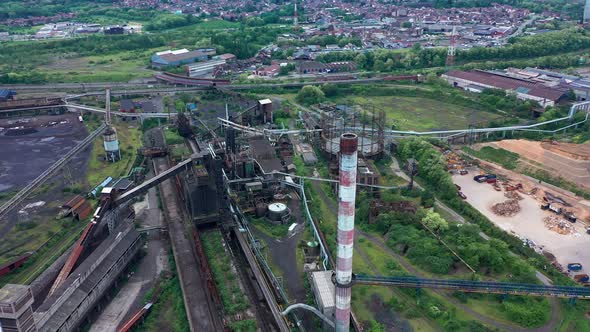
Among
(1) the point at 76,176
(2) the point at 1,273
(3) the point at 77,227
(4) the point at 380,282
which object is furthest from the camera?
(1) the point at 76,176

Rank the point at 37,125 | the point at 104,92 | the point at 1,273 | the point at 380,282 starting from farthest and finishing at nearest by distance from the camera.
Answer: the point at 104,92 → the point at 37,125 → the point at 1,273 → the point at 380,282

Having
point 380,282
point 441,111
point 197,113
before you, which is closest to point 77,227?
point 380,282

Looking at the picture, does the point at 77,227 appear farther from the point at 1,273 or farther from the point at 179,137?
the point at 179,137

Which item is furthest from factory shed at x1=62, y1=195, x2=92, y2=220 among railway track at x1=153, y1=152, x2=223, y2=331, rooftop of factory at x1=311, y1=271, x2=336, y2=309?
rooftop of factory at x1=311, y1=271, x2=336, y2=309

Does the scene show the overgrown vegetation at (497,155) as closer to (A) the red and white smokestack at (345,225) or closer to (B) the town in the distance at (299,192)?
(B) the town in the distance at (299,192)

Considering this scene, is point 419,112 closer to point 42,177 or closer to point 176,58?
point 42,177

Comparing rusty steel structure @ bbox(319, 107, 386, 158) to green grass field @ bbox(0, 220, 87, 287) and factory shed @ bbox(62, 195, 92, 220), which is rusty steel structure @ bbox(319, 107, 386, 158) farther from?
green grass field @ bbox(0, 220, 87, 287)
